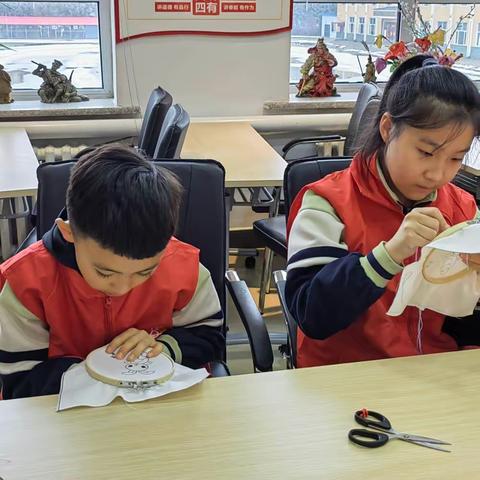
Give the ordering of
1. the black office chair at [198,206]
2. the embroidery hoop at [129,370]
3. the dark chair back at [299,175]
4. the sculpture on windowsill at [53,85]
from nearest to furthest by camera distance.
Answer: the embroidery hoop at [129,370] < the black office chair at [198,206] < the dark chair back at [299,175] < the sculpture on windowsill at [53,85]

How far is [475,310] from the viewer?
1.30m

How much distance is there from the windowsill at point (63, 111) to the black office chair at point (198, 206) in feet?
6.46

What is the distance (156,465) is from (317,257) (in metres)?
0.53

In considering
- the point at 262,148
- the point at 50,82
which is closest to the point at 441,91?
the point at 262,148

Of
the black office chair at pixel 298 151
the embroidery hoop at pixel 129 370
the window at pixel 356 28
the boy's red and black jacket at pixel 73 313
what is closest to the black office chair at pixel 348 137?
the black office chair at pixel 298 151

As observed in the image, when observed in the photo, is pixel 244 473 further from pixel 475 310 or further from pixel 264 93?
pixel 264 93

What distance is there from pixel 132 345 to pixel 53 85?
8.60 feet

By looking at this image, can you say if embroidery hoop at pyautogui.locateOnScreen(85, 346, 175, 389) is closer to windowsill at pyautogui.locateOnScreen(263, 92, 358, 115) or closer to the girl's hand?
the girl's hand

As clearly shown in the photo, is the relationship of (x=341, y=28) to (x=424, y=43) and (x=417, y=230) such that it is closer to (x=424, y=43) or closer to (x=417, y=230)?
(x=424, y=43)

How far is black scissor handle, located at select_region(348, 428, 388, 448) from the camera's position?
893 millimetres

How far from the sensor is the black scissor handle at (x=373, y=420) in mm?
928

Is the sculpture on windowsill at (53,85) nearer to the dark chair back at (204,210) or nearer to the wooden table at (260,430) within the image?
the dark chair back at (204,210)

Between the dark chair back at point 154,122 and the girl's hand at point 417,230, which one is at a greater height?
the girl's hand at point 417,230

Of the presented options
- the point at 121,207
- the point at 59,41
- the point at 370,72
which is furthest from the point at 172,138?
the point at 370,72
